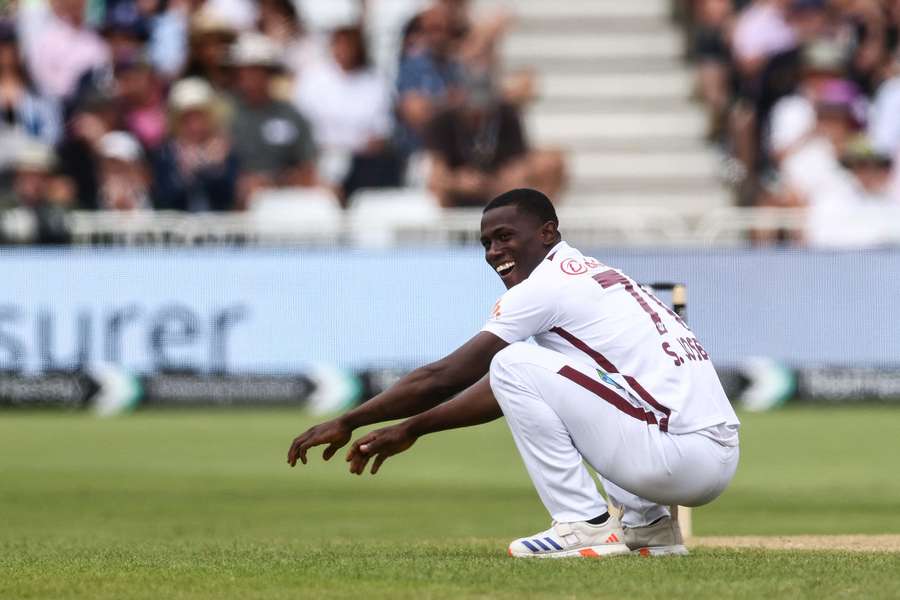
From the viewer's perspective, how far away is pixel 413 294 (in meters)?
19.7

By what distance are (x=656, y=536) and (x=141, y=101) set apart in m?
14.3

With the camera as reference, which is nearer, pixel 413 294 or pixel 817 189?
pixel 413 294

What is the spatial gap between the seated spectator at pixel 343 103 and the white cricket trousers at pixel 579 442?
46.5 ft

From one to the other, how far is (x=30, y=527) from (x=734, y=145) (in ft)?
45.5

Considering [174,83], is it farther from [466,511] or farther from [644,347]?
[644,347]

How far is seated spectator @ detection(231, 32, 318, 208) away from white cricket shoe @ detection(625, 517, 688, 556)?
42.9 ft

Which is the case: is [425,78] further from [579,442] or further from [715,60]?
[579,442]

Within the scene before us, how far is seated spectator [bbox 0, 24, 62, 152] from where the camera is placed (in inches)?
846

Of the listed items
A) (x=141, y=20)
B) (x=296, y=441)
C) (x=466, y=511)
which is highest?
(x=141, y=20)

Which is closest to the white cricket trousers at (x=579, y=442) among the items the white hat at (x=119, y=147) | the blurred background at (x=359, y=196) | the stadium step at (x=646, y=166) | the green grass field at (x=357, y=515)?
the green grass field at (x=357, y=515)

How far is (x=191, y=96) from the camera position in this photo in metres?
20.8

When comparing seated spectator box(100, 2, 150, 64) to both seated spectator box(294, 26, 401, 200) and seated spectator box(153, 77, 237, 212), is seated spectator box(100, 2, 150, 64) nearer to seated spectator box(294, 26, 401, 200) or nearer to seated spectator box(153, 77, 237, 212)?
seated spectator box(153, 77, 237, 212)

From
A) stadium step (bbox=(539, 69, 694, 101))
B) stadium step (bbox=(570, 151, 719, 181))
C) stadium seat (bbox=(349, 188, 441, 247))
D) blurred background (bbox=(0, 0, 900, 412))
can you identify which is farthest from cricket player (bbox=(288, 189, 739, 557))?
stadium step (bbox=(539, 69, 694, 101))

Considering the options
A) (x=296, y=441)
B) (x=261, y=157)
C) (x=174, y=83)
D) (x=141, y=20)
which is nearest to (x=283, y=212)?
(x=261, y=157)
